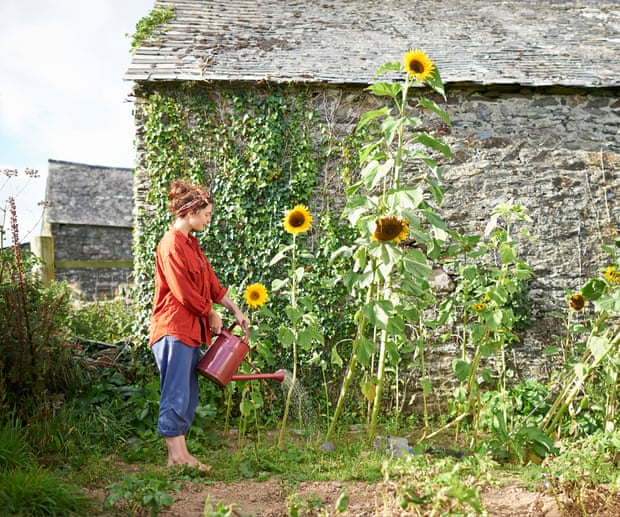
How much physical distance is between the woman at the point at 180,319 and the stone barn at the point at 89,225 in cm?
1094

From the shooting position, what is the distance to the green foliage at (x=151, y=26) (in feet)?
21.1

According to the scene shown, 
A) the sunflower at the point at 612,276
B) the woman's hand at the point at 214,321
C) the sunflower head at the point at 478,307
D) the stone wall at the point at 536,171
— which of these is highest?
the stone wall at the point at 536,171

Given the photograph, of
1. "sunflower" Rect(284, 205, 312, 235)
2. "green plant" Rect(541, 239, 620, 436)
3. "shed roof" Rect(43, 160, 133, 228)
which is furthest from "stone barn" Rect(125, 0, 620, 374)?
"shed roof" Rect(43, 160, 133, 228)

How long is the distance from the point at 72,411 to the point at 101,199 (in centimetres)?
1422

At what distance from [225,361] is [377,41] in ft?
14.7

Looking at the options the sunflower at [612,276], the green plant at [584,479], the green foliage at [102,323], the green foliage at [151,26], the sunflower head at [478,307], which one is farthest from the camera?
the green foliage at [151,26]

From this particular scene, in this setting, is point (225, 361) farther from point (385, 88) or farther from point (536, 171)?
point (536, 171)

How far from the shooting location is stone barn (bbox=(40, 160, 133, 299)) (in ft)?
48.7

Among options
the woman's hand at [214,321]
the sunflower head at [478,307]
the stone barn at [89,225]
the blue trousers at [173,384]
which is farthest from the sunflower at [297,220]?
the stone barn at [89,225]

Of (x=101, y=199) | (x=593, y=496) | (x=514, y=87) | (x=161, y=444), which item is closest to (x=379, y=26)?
(x=514, y=87)

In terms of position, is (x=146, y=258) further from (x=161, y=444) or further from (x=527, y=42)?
(x=527, y=42)

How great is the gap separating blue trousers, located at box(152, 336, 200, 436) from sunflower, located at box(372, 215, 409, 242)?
1368mm

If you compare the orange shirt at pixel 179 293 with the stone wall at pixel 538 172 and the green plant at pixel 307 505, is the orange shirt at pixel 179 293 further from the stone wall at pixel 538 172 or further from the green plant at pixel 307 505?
the stone wall at pixel 538 172

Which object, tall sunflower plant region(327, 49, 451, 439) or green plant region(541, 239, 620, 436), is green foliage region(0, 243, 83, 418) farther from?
green plant region(541, 239, 620, 436)
